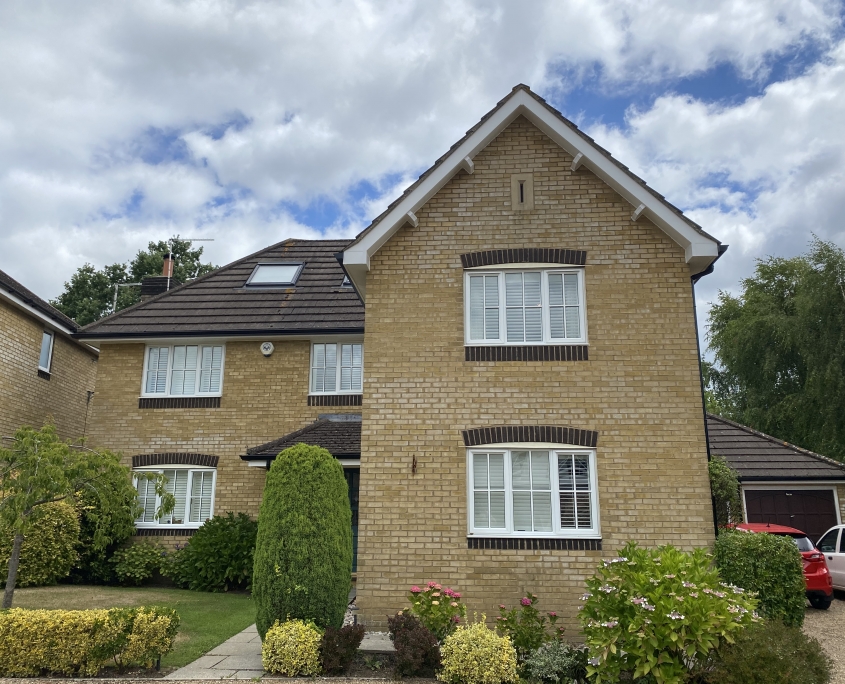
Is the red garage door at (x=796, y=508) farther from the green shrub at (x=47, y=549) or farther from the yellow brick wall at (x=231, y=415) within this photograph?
the green shrub at (x=47, y=549)

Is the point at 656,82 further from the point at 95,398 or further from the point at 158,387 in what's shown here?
the point at 95,398

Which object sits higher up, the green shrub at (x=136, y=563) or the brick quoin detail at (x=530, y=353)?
the brick quoin detail at (x=530, y=353)

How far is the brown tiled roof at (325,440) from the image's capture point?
14.3m

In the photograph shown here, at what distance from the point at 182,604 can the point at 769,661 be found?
34.1 ft

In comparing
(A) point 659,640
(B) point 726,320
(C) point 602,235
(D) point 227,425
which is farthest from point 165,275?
(B) point 726,320

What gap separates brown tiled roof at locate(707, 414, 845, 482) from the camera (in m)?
17.6

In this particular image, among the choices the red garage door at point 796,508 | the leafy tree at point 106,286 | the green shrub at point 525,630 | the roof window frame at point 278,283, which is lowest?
the green shrub at point 525,630

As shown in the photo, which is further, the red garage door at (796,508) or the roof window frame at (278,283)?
the roof window frame at (278,283)

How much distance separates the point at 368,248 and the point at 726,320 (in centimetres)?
3101

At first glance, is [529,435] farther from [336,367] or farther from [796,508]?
[796,508]

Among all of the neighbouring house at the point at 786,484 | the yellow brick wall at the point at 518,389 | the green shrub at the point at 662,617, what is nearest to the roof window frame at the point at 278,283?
the yellow brick wall at the point at 518,389

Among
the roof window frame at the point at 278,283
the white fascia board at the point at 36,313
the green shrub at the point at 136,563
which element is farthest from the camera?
the roof window frame at the point at 278,283

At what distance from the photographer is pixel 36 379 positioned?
60.3 feet

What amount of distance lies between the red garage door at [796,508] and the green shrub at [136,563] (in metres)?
15.5
